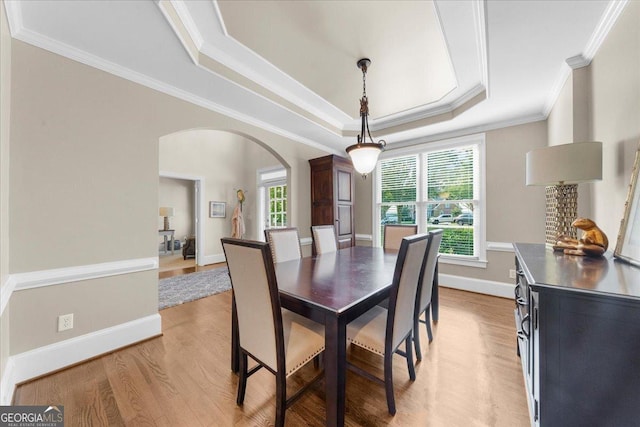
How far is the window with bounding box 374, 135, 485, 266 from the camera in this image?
368 cm

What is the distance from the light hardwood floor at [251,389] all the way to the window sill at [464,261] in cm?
138

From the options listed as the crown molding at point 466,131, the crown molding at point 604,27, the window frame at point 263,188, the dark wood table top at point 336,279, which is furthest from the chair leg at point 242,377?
the window frame at point 263,188

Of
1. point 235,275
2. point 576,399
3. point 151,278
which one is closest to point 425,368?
point 576,399

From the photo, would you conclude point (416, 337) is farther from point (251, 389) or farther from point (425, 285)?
point (251, 389)

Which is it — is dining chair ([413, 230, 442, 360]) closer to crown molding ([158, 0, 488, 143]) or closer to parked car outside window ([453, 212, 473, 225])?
crown molding ([158, 0, 488, 143])

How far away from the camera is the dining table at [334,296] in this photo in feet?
4.00

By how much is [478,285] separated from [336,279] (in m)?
2.94

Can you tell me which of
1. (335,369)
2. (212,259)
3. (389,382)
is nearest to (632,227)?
(389,382)

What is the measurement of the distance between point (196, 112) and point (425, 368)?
3278mm

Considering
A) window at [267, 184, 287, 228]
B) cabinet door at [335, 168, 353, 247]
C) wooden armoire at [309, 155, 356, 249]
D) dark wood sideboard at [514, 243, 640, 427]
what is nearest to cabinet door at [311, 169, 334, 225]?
wooden armoire at [309, 155, 356, 249]

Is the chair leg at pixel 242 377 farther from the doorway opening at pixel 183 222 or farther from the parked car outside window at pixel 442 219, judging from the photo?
the doorway opening at pixel 183 222

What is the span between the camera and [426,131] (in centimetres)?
380

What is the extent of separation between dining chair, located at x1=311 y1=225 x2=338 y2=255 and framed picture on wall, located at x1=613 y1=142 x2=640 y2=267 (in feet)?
7.37

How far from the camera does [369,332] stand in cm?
155
